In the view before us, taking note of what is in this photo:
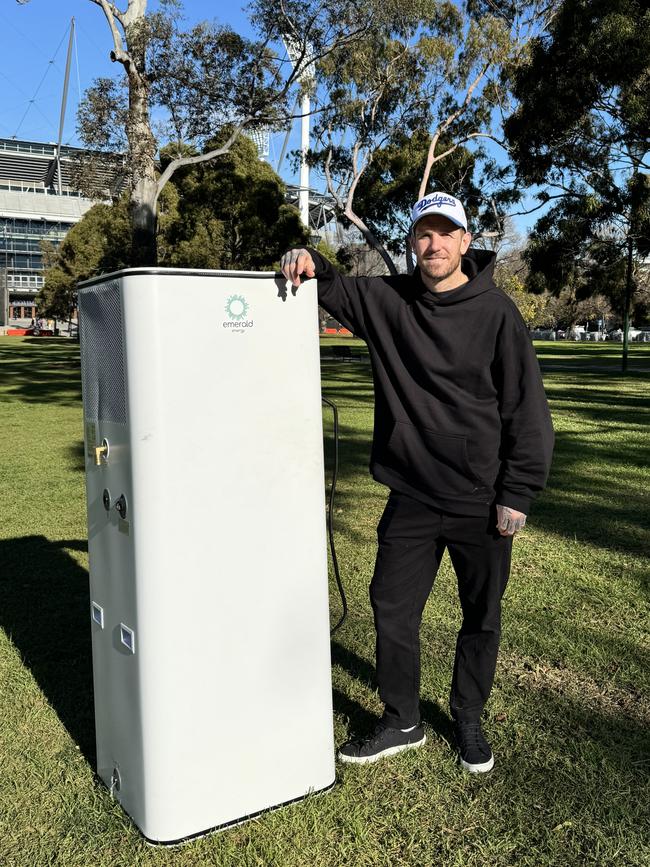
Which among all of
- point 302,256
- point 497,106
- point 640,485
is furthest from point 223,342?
point 497,106

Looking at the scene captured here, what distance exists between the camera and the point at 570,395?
692 inches

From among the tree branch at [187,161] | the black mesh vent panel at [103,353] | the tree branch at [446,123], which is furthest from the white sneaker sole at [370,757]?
the tree branch at [446,123]

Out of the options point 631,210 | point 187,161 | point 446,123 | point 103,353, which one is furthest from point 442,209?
point 446,123

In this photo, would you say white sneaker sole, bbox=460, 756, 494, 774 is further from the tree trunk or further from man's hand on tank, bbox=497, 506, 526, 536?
the tree trunk

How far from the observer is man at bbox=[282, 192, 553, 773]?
259 cm

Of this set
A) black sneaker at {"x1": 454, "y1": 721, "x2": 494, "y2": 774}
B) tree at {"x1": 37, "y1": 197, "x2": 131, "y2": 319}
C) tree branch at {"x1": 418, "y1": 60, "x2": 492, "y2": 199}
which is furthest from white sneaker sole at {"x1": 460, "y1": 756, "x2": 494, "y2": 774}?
tree at {"x1": 37, "y1": 197, "x2": 131, "y2": 319}

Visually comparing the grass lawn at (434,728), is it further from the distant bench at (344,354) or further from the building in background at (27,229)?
the building in background at (27,229)

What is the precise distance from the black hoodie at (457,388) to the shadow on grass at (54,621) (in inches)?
67.3

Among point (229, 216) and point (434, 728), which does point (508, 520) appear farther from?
point (229, 216)

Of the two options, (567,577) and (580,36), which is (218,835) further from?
(580,36)

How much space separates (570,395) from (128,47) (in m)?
13.5

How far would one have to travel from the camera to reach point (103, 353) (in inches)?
95.5

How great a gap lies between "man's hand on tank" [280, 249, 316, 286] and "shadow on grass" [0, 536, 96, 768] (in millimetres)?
1950

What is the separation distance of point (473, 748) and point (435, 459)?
3.57ft
